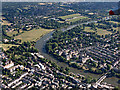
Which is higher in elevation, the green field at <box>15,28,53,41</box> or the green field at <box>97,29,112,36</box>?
the green field at <box>97,29,112,36</box>

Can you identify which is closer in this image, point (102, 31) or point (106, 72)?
point (106, 72)

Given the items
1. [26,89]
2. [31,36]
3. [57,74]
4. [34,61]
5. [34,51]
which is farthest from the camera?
[31,36]

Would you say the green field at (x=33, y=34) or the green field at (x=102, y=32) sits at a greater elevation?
the green field at (x=102, y=32)

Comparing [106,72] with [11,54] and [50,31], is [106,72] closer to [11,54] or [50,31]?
[11,54]

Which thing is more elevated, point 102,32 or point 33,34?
point 102,32

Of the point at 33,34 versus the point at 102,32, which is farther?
the point at 102,32

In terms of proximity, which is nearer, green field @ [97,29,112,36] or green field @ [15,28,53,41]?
green field @ [15,28,53,41]

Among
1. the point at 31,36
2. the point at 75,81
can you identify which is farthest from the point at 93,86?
the point at 31,36

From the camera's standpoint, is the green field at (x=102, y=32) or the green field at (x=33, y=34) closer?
the green field at (x=33, y=34)
